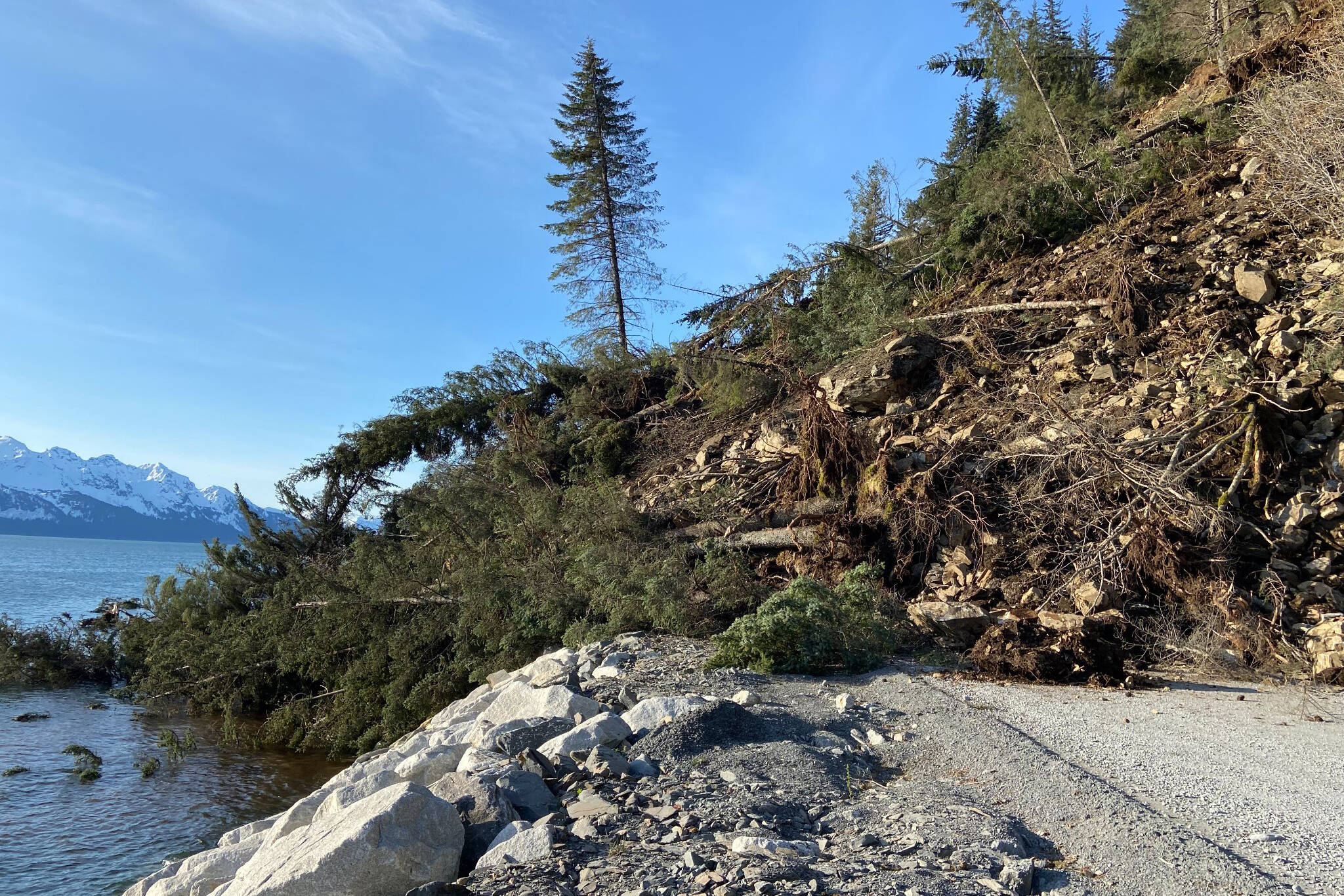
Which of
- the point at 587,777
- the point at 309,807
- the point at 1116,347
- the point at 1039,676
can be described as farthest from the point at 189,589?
the point at 1116,347

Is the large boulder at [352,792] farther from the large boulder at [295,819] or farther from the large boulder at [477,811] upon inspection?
the large boulder at [477,811]

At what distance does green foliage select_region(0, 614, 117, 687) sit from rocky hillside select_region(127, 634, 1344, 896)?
14.2 m

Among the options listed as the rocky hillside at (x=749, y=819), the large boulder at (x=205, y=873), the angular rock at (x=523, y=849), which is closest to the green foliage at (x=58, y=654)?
the rocky hillside at (x=749, y=819)

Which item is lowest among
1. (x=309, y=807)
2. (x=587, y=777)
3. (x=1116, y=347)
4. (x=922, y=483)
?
(x=309, y=807)

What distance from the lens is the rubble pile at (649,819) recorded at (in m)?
3.21

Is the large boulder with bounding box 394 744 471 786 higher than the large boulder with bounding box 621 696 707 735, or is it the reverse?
the large boulder with bounding box 621 696 707 735

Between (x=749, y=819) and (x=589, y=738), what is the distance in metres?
1.40

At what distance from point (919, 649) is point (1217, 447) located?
358 centimetres

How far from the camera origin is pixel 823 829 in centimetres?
368

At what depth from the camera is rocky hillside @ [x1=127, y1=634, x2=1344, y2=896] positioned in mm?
3164

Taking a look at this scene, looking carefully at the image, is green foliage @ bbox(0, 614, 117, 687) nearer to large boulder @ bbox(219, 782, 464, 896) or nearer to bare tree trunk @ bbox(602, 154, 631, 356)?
bare tree trunk @ bbox(602, 154, 631, 356)

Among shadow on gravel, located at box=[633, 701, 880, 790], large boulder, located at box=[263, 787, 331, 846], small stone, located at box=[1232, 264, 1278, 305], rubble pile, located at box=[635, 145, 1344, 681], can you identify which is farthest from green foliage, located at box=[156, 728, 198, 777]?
small stone, located at box=[1232, 264, 1278, 305]

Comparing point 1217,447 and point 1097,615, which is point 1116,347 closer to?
point 1217,447

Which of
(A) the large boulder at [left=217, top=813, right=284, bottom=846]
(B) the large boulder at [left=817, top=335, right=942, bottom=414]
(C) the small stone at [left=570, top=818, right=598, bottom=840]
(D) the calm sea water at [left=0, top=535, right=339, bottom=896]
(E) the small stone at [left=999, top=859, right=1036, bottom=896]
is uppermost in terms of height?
(B) the large boulder at [left=817, top=335, right=942, bottom=414]
